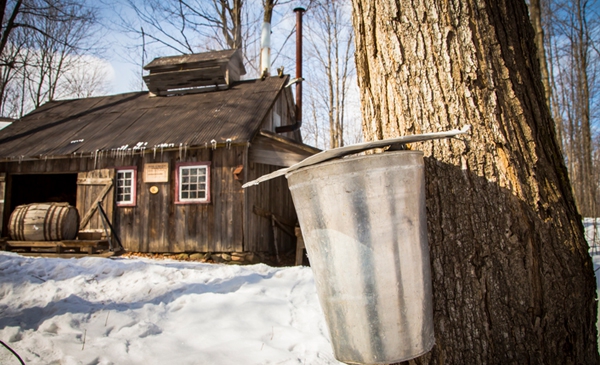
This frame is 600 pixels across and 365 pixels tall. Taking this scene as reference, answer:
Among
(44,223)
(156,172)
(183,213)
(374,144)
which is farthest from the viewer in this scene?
(156,172)

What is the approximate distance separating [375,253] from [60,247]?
29.9 feet

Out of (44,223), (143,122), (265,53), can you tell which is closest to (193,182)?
(143,122)

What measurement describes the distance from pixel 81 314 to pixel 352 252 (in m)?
3.07

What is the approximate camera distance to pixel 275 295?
12.6ft

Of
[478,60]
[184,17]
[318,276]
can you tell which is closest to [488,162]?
[478,60]

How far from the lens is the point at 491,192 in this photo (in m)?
1.51

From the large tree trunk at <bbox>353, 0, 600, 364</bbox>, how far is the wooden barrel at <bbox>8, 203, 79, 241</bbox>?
9097mm

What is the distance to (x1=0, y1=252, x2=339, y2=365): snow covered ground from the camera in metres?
2.54

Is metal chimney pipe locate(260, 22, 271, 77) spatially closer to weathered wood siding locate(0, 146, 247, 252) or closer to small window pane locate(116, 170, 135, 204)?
weathered wood siding locate(0, 146, 247, 252)

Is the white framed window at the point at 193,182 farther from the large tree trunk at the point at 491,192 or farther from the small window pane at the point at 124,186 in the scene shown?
the large tree trunk at the point at 491,192

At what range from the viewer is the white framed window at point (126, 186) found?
8.88 meters

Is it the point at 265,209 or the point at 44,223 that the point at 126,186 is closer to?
the point at 44,223

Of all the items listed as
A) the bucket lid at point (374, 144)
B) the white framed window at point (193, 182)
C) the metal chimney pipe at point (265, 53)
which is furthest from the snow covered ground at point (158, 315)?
the metal chimney pipe at point (265, 53)

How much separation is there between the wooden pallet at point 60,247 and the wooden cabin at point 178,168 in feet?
1.83
